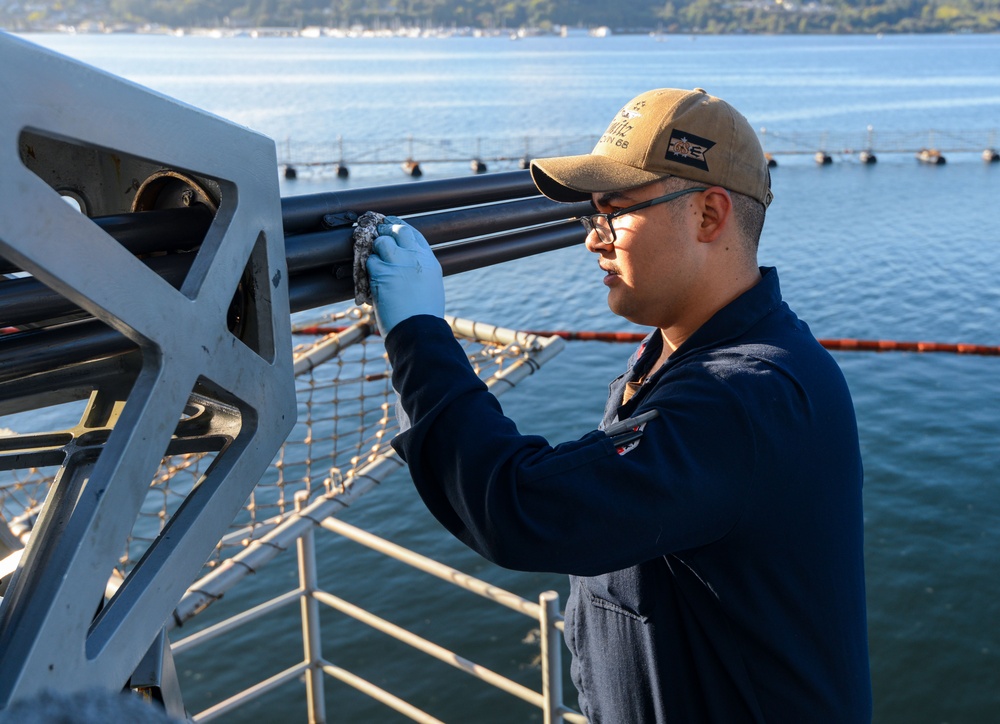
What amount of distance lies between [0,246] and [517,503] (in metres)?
0.83

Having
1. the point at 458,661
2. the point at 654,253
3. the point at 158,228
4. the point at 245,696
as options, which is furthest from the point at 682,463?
the point at 245,696

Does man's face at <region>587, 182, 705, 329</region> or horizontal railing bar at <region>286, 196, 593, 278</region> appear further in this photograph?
man's face at <region>587, 182, 705, 329</region>

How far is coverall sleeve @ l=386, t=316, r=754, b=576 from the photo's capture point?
Answer: 5.22ft

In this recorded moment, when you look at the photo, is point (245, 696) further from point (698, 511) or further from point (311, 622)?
point (698, 511)

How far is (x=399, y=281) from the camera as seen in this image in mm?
1826

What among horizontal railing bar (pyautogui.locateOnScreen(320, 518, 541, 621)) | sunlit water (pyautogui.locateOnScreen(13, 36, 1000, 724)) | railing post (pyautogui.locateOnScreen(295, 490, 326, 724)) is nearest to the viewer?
horizontal railing bar (pyautogui.locateOnScreen(320, 518, 541, 621))

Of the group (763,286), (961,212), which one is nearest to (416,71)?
(961,212)

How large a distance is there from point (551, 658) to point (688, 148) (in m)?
2.82

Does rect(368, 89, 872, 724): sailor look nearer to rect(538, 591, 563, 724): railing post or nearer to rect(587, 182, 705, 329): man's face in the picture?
rect(587, 182, 705, 329): man's face

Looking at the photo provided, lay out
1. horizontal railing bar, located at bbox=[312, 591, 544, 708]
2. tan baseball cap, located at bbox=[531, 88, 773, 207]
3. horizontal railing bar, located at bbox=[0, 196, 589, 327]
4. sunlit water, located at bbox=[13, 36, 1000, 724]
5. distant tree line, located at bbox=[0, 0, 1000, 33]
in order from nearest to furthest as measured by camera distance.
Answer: horizontal railing bar, located at bbox=[0, 196, 589, 327]
tan baseball cap, located at bbox=[531, 88, 773, 207]
horizontal railing bar, located at bbox=[312, 591, 544, 708]
sunlit water, located at bbox=[13, 36, 1000, 724]
distant tree line, located at bbox=[0, 0, 1000, 33]

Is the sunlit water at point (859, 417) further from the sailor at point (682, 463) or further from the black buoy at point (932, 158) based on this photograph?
the sailor at point (682, 463)

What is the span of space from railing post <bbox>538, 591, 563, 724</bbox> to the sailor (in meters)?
1.78

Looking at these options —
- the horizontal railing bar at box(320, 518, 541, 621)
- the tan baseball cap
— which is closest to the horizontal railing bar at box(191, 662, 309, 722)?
the horizontal railing bar at box(320, 518, 541, 621)

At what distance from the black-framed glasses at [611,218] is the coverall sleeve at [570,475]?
407 mm
